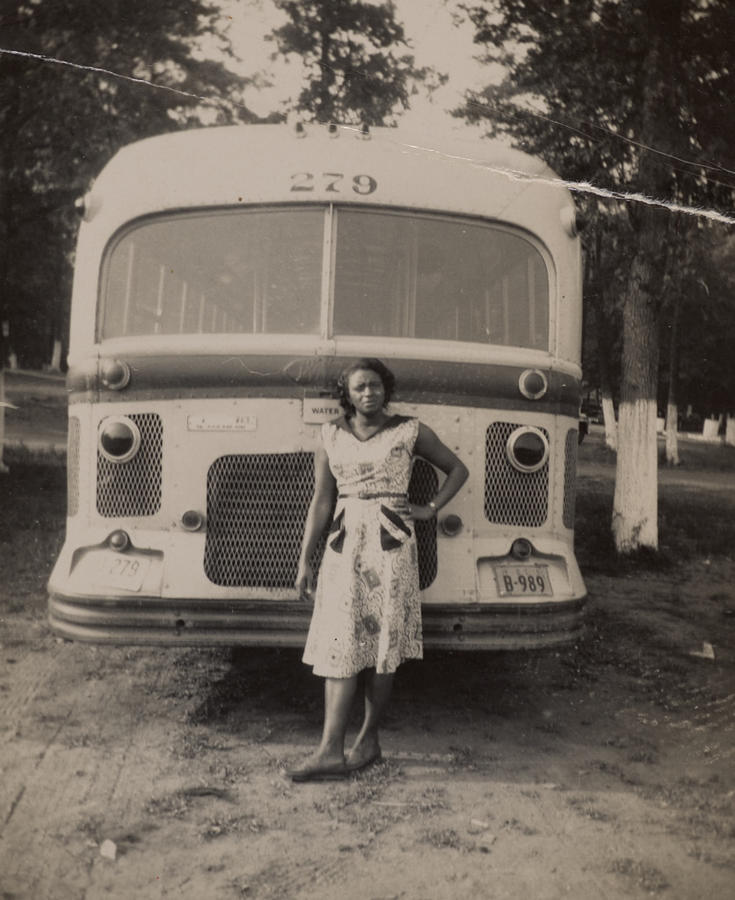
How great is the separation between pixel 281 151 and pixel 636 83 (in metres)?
2.28

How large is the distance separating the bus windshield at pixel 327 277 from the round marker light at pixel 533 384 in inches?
8.4

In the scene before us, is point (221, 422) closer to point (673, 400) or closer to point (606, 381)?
point (673, 400)

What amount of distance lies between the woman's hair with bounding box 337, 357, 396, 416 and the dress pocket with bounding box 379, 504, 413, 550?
443mm

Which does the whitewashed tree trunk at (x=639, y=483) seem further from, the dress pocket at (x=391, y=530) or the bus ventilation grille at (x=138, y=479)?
the bus ventilation grille at (x=138, y=479)

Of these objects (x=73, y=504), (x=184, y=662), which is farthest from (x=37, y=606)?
(x=73, y=504)

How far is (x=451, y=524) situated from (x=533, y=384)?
72 cm

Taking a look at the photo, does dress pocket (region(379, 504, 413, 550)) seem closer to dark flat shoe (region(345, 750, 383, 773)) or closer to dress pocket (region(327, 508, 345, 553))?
dress pocket (region(327, 508, 345, 553))

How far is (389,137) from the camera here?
13.1 feet

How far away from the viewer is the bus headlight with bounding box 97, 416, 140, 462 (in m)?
3.78

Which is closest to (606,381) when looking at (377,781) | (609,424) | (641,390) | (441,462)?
(609,424)

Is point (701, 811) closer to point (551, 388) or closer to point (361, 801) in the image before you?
point (361, 801)

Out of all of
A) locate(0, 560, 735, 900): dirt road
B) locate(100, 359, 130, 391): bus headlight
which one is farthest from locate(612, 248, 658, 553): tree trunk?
locate(100, 359, 130, 391): bus headlight

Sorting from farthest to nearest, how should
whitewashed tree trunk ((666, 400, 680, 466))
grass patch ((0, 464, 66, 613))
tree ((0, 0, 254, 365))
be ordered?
whitewashed tree trunk ((666, 400, 680, 466))
grass patch ((0, 464, 66, 613))
tree ((0, 0, 254, 365))

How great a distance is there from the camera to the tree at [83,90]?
3984 millimetres
